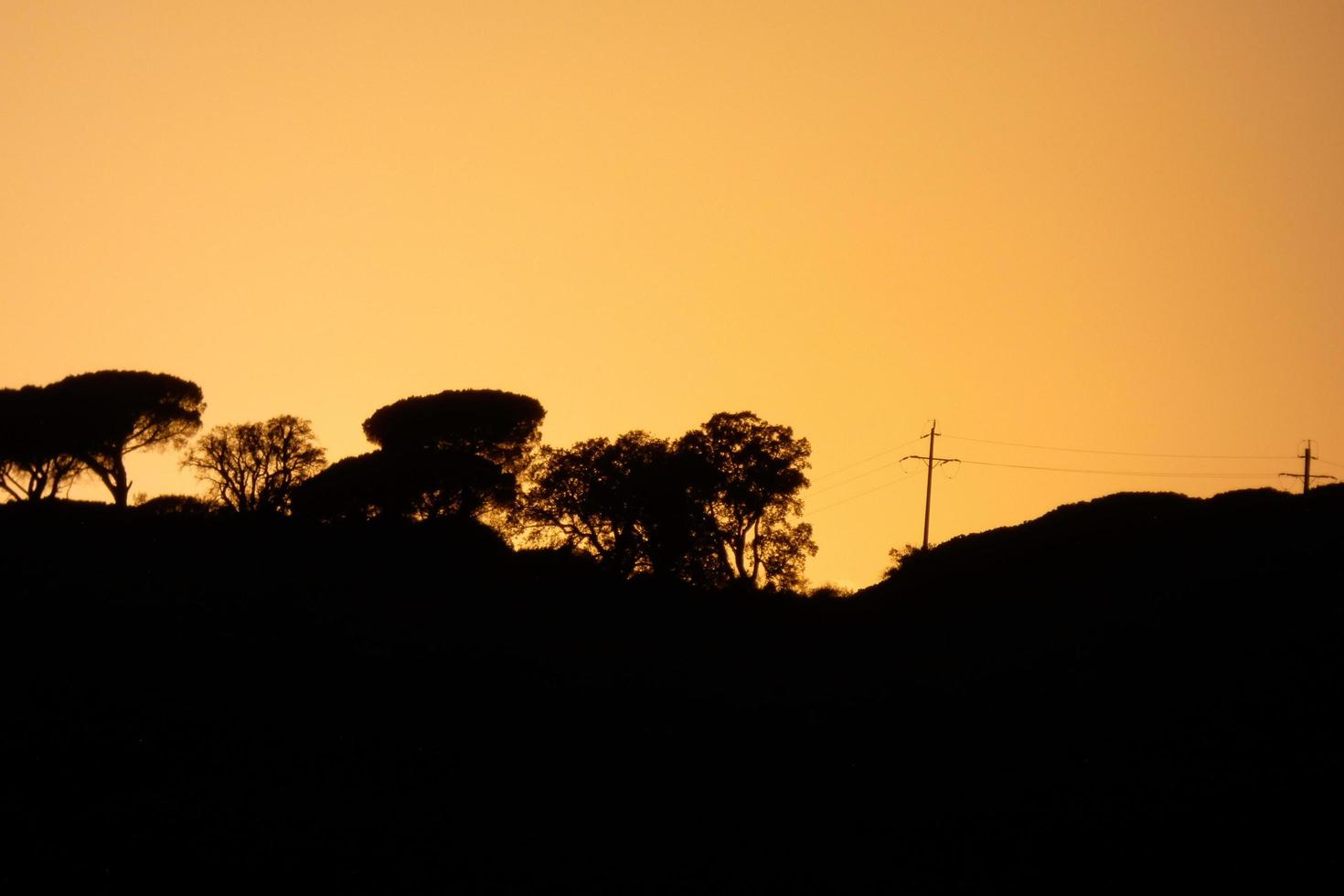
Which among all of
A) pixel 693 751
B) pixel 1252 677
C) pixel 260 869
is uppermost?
pixel 1252 677

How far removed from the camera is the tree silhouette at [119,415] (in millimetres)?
85688

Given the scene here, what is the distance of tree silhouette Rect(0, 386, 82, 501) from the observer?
83812 mm

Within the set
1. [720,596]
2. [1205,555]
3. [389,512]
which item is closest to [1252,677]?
[1205,555]

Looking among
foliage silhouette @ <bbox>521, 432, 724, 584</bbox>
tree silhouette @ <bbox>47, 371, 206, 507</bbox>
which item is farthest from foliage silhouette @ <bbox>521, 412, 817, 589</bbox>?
tree silhouette @ <bbox>47, 371, 206, 507</bbox>

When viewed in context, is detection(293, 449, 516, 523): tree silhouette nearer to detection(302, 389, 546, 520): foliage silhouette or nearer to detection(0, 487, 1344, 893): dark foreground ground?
detection(302, 389, 546, 520): foliage silhouette

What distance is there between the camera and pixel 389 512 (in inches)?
3199

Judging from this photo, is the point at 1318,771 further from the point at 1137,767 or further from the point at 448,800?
the point at 448,800

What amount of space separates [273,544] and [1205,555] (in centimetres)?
3575

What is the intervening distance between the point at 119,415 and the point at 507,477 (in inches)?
1008

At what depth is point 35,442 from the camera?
83812 millimetres

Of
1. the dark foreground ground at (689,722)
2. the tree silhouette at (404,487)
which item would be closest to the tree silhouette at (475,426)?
the tree silhouette at (404,487)

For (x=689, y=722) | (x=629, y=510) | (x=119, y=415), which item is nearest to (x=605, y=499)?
(x=629, y=510)

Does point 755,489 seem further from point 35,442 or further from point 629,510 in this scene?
point 35,442

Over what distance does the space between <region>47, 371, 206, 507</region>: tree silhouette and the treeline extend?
0.09 metres
